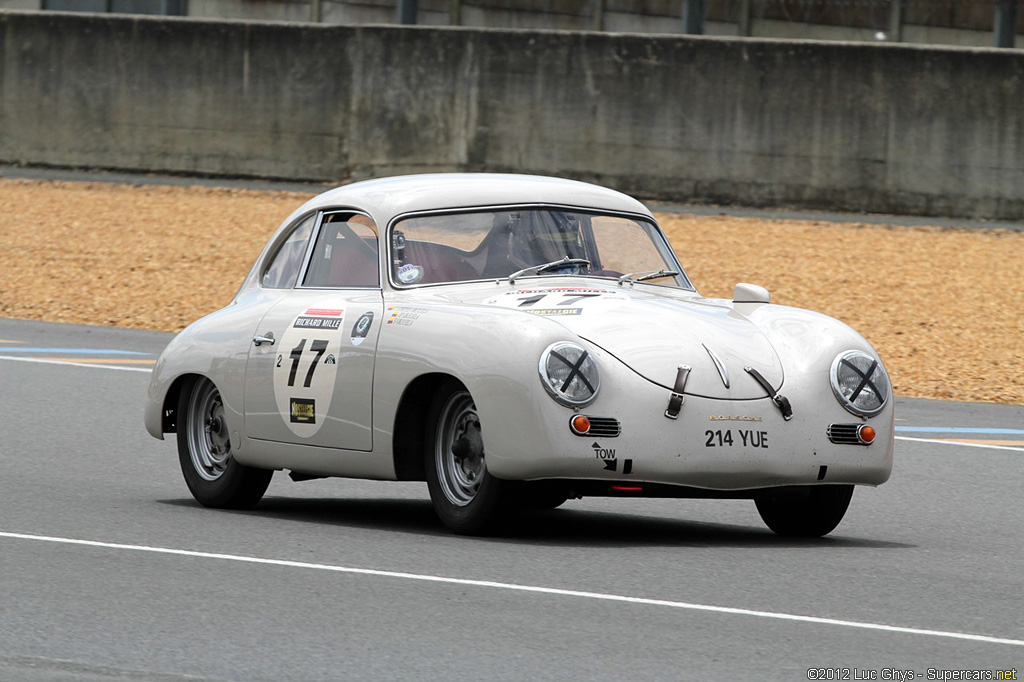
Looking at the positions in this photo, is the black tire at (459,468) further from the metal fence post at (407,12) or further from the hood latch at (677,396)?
the metal fence post at (407,12)

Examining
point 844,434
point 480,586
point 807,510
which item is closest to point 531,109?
point 807,510

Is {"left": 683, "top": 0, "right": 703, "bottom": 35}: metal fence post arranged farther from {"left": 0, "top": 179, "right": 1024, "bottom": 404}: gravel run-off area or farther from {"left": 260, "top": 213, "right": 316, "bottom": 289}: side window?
{"left": 260, "top": 213, "right": 316, "bottom": 289}: side window

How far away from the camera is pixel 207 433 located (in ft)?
29.5

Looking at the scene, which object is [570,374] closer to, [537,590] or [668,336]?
[668,336]

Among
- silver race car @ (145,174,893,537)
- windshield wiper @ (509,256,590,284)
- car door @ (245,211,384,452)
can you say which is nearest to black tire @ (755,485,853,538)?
silver race car @ (145,174,893,537)

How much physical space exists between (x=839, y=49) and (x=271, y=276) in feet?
46.1

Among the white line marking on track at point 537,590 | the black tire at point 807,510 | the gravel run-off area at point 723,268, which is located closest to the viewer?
the white line marking on track at point 537,590

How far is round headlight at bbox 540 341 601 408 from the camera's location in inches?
282

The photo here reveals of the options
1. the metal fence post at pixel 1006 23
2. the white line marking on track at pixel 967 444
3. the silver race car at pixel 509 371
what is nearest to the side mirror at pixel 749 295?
the silver race car at pixel 509 371

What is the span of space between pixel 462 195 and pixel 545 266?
57cm

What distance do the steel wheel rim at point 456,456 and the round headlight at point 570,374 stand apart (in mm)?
451

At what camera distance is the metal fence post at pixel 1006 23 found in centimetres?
2261

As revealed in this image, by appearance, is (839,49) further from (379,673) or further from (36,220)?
(379,673)

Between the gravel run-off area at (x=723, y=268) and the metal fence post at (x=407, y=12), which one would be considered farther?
the metal fence post at (x=407, y=12)
